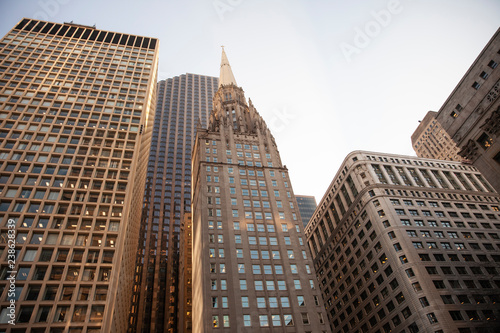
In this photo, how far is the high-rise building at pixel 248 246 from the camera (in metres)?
55.0

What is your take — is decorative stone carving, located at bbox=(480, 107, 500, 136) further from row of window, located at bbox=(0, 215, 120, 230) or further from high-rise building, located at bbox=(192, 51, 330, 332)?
row of window, located at bbox=(0, 215, 120, 230)

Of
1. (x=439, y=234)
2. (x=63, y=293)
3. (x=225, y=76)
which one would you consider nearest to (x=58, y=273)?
(x=63, y=293)

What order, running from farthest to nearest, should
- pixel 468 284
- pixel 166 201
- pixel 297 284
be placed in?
pixel 166 201
pixel 468 284
pixel 297 284

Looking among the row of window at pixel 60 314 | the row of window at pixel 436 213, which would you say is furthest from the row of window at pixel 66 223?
the row of window at pixel 436 213

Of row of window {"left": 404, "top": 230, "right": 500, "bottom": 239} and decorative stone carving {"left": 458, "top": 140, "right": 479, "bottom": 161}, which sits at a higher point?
row of window {"left": 404, "top": 230, "right": 500, "bottom": 239}

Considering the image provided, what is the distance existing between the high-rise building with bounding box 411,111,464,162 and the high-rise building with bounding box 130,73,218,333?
354 ft

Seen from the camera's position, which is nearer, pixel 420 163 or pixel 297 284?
pixel 297 284

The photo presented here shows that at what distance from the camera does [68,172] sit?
6131 cm

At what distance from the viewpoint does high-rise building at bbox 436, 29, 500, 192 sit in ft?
130

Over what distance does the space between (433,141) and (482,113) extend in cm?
12948

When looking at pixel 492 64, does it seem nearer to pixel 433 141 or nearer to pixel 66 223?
pixel 66 223

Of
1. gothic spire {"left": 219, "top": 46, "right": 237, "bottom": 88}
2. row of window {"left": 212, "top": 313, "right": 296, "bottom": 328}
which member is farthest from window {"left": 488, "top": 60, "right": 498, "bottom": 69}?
gothic spire {"left": 219, "top": 46, "right": 237, "bottom": 88}

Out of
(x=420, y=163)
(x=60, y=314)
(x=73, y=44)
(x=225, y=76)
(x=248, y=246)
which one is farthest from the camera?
(x=225, y=76)

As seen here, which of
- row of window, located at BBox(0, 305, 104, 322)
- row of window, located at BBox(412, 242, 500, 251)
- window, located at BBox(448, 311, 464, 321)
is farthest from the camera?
row of window, located at BBox(412, 242, 500, 251)
